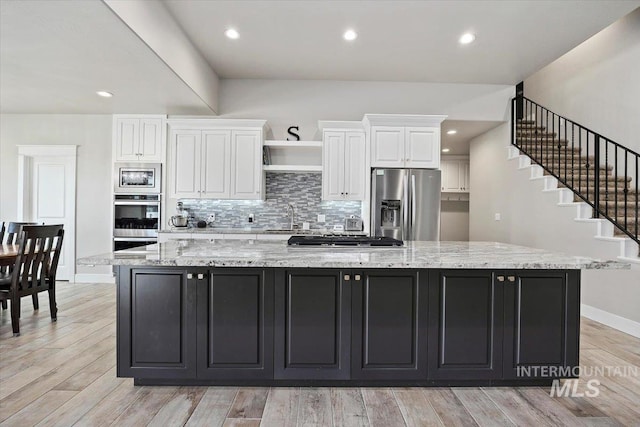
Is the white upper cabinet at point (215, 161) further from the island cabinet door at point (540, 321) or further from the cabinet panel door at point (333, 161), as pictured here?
the island cabinet door at point (540, 321)

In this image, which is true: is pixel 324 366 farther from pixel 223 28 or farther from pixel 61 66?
pixel 61 66

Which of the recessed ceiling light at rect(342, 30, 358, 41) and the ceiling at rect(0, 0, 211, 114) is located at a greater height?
the recessed ceiling light at rect(342, 30, 358, 41)

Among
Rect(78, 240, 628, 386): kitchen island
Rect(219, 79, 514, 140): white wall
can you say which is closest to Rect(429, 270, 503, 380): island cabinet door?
Rect(78, 240, 628, 386): kitchen island

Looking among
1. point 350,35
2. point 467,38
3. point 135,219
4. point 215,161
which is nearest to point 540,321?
point 467,38

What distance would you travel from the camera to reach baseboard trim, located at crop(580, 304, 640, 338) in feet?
11.6

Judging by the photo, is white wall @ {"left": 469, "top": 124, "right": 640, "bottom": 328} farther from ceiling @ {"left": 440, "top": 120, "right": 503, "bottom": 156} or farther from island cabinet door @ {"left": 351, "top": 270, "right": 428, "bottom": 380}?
island cabinet door @ {"left": 351, "top": 270, "right": 428, "bottom": 380}

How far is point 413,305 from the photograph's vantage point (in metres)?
2.31

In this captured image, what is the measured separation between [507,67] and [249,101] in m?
3.66

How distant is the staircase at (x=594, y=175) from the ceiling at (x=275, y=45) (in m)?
1.11

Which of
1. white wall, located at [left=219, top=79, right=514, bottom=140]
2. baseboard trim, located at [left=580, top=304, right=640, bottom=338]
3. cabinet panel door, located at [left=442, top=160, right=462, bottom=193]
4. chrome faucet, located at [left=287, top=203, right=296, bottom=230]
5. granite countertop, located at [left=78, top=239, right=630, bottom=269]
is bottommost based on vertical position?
baseboard trim, located at [left=580, top=304, right=640, bottom=338]

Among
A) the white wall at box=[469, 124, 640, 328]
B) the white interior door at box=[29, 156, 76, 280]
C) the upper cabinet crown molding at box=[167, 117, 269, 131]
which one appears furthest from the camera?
the white interior door at box=[29, 156, 76, 280]

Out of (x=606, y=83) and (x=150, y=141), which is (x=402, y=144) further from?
(x=150, y=141)

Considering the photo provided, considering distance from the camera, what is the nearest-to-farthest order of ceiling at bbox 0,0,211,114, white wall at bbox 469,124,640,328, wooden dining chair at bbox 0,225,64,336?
ceiling at bbox 0,0,211,114, wooden dining chair at bbox 0,225,64,336, white wall at bbox 469,124,640,328

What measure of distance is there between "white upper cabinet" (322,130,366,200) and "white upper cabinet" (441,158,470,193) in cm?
397
